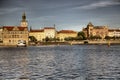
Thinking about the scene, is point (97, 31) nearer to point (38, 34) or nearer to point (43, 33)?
point (43, 33)

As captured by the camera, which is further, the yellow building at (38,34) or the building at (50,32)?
the building at (50,32)

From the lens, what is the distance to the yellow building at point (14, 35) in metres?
93.8

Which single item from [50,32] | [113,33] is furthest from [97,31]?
[50,32]

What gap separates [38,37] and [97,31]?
2485 cm

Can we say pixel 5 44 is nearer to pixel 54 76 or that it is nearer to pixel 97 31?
pixel 97 31

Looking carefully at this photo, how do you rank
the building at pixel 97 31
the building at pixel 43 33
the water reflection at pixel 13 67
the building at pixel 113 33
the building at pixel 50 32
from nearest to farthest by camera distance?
the water reflection at pixel 13 67, the building at pixel 43 33, the building at pixel 97 31, the building at pixel 50 32, the building at pixel 113 33

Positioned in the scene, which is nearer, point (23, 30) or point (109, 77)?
point (109, 77)

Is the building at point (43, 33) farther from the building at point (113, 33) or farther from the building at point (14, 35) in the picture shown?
the building at point (14, 35)

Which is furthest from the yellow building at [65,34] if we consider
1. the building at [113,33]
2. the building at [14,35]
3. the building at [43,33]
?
the building at [14,35]

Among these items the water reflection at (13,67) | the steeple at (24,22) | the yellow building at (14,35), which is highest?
the steeple at (24,22)

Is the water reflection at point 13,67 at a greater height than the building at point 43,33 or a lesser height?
lesser

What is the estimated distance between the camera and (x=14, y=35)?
94.5 meters

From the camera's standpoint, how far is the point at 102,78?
14.2 meters

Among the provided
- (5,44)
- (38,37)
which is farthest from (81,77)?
(38,37)
